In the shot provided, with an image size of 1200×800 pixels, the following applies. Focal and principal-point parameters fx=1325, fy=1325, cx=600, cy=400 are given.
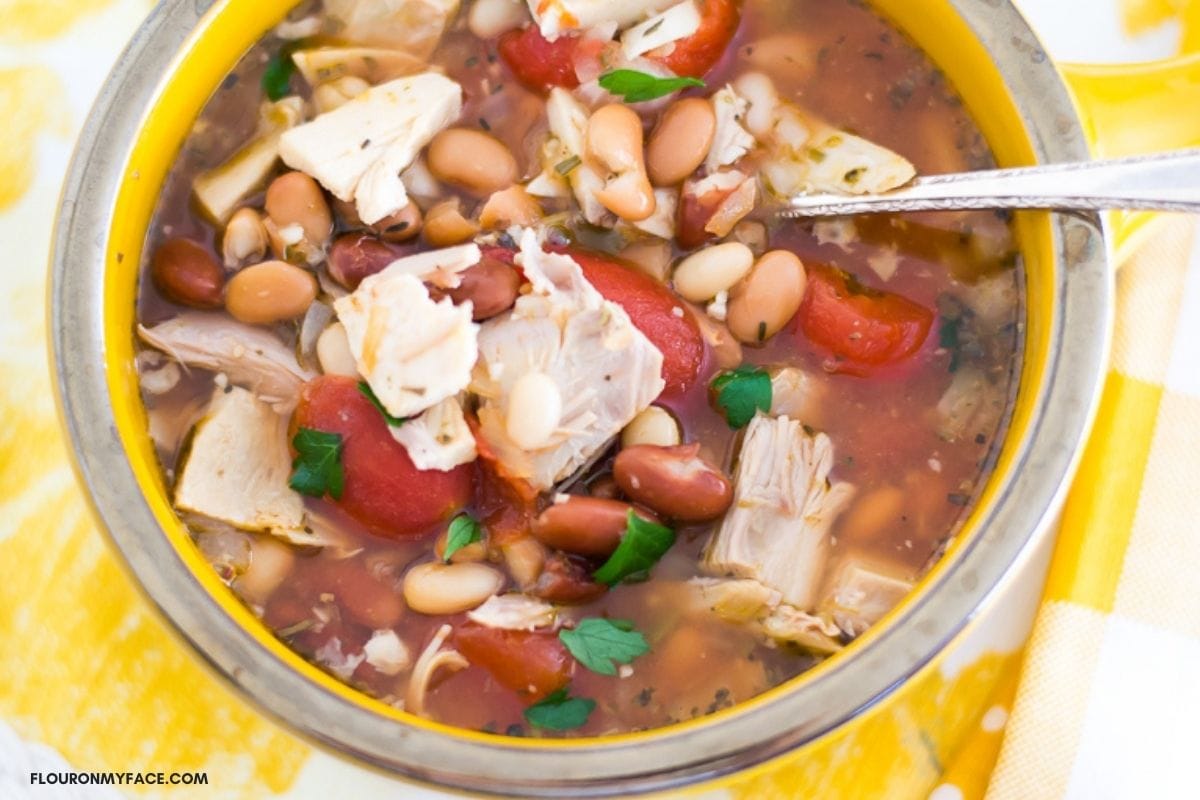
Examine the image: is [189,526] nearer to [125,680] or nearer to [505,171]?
[125,680]

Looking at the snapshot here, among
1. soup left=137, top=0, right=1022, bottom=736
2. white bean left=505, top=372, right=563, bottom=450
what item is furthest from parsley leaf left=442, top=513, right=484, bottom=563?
white bean left=505, top=372, right=563, bottom=450

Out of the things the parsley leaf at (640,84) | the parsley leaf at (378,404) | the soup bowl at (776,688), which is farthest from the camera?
the parsley leaf at (640,84)

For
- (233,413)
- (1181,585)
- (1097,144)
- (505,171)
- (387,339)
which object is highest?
(1097,144)

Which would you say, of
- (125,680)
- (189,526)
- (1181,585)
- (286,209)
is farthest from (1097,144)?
(125,680)

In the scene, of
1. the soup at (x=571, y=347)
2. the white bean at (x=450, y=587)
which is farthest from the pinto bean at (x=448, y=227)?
the white bean at (x=450, y=587)

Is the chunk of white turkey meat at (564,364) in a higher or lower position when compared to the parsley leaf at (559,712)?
higher

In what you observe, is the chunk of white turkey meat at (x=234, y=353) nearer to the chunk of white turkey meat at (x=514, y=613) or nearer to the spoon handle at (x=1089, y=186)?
the chunk of white turkey meat at (x=514, y=613)

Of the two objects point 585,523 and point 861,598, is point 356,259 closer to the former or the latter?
point 585,523

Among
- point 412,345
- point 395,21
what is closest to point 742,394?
point 412,345
